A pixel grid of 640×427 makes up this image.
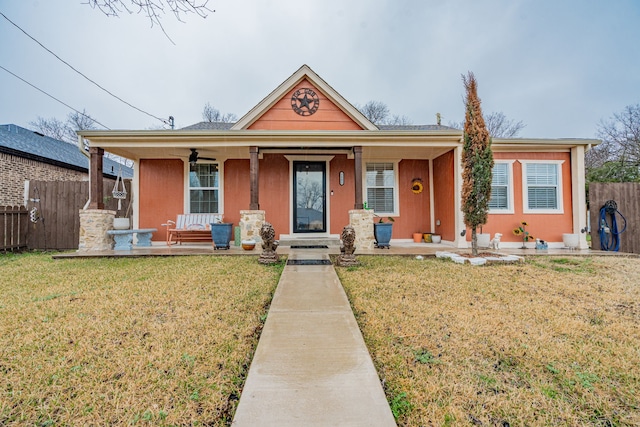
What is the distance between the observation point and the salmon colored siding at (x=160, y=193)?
809 centimetres

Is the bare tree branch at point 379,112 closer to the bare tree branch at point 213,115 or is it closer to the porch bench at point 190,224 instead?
the bare tree branch at point 213,115

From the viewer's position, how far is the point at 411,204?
333 inches

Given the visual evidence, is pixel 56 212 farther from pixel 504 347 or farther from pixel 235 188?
pixel 504 347

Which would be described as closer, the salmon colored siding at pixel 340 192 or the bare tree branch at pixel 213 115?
the salmon colored siding at pixel 340 192

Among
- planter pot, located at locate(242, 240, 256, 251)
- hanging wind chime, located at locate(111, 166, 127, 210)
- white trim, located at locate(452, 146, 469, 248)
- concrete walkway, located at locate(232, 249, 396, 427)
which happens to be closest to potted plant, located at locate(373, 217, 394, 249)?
white trim, located at locate(452, 146, 469, 248)

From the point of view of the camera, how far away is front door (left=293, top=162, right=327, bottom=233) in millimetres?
8344

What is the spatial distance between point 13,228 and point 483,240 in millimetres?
12085

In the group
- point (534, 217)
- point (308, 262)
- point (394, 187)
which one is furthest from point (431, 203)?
point (308, 262)

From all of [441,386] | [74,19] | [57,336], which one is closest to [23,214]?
[74,19]

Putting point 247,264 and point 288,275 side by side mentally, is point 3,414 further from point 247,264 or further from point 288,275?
point 247,264

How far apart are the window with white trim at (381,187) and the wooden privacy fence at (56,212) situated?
731 cm

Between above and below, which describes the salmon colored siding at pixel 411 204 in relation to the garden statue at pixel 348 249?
above

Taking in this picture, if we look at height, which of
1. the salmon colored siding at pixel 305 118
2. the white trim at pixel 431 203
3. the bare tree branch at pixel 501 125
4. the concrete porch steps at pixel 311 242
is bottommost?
the concrete porch steps at pixel 311 242

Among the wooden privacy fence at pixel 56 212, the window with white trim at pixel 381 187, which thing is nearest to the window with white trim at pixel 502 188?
the window with white trim at pixel 381 187
